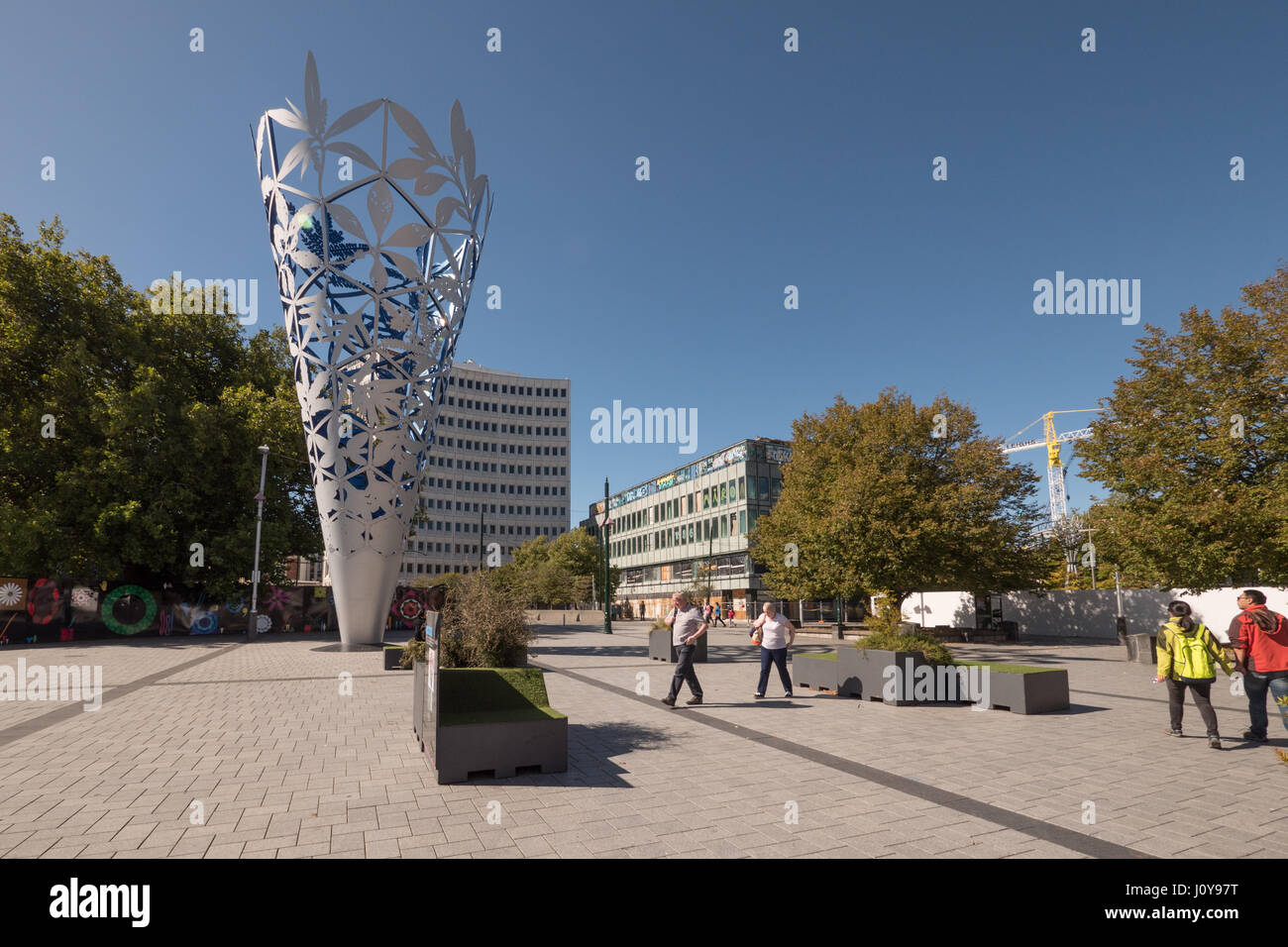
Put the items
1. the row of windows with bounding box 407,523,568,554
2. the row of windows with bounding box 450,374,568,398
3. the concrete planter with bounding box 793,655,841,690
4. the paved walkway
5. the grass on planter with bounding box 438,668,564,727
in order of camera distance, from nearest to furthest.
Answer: the paved walkway
the grass on planter with bounding box 438,668,564,727
the concrete planter with bounding box 793,655,841,690
the row of windows with bounding box 407,523,568,554
the row of windows with bounding box 450,374,568,398

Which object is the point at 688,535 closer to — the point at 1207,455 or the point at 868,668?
the point at 1207,455

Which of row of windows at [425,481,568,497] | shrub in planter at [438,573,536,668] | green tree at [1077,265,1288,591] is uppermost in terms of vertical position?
row of windows at [425,481,568,497]

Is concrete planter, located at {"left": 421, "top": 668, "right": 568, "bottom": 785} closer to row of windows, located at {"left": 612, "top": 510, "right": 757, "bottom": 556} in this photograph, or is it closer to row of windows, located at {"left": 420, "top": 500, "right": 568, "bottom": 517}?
row of windows, located at {"left": 612, "top": 510, "right": 757, "bottom": 556}

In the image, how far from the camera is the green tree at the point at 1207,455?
1672cm

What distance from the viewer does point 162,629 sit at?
2978 cm

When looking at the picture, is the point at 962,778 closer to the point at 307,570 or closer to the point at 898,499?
the point at 898,499

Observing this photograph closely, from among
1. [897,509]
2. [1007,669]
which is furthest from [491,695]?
[897,509]

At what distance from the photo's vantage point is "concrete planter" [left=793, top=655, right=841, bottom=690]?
12.5m

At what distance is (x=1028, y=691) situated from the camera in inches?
403

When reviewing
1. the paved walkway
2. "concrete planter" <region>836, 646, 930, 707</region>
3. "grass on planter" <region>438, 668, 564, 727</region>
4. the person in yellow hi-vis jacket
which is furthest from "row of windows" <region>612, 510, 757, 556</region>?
"grass on planter" <region>438, 668, 564, 727</region>

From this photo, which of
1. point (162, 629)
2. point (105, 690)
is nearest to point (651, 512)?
point (162, 629)

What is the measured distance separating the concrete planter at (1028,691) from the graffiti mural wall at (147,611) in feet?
81.9

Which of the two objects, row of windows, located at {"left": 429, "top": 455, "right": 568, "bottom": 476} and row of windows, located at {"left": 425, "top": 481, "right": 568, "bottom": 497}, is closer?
row of windows, located at {"left": 425, "top": 481, "right": 568, "bottom": 497}

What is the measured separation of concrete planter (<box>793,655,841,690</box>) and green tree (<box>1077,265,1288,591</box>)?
10.9 m
